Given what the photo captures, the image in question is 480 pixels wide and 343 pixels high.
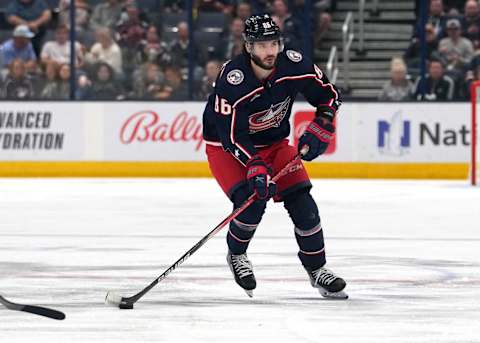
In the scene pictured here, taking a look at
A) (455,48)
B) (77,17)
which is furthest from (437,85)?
(77,17)

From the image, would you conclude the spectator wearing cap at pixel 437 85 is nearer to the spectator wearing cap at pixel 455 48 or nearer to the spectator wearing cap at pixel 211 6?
the spectator wearing cap at pixel 455 48

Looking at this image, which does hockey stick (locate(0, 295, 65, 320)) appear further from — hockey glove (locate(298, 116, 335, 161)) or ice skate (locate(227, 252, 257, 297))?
hockey glove (locate(298, 116, 335, 161))

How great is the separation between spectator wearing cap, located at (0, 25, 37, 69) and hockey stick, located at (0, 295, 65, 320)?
8.83 m

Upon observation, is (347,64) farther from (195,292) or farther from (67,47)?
(195,292)

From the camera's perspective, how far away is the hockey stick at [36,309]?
4.83 m

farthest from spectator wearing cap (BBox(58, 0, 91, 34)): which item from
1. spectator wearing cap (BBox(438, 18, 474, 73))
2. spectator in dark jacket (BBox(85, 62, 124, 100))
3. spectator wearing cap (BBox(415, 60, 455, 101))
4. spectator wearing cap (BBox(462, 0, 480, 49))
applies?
spectator wearing cap (BBox(462, 0, 480, 49))

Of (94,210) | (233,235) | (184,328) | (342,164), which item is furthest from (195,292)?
(342,164)

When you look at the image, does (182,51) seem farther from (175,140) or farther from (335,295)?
(335,295)

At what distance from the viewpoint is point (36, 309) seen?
4.90m

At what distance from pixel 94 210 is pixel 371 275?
3.95 m

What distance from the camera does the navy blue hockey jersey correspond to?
5.43 m

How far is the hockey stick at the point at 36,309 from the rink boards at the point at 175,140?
8303mm

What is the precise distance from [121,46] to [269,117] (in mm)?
8203

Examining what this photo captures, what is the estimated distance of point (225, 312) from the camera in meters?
5.15
